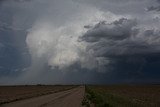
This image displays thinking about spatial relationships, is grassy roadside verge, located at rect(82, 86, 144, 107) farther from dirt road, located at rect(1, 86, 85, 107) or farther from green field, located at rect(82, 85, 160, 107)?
dirt road, located at rect(1, 86, 85, 107)

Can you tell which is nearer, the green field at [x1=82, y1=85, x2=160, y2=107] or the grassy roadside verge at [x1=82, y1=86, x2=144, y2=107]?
the grassy roadside verge at [x1=82, y1=86, x2=144, y2=107]

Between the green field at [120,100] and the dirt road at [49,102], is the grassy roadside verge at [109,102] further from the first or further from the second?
the dirt road at [49,102]

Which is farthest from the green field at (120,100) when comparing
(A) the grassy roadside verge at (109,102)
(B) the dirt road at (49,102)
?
(B) the dirt road at (49,102)

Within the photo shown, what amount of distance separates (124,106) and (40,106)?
1223cm

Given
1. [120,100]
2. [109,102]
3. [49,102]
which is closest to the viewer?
[109,102]

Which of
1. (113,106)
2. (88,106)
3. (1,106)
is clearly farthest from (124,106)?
(1,106)

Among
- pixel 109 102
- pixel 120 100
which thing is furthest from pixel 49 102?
pixel 109 102

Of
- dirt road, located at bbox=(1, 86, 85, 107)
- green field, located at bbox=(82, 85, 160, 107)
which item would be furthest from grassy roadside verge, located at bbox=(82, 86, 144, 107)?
dirt road, located at bbox=(1, 86, 85, 107)

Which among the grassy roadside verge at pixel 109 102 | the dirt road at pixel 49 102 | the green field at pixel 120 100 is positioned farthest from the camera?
the dirt road at pixel 49 102

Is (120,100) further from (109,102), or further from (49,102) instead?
(49,102)

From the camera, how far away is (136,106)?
30719 millimetres

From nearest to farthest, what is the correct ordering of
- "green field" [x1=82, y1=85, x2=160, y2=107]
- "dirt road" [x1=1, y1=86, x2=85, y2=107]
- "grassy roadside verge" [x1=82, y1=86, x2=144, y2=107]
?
"grassy roadside verge" [x1=82, y1=86, x2=144, y2=107]
"green field" [x1=82, y1=85, x2=160, y2=107]
"dirt road" [x1=1, y1=86, x2=85, y2=107]

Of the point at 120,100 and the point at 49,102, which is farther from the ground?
the point at 49,102

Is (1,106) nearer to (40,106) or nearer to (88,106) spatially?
(40,106)
